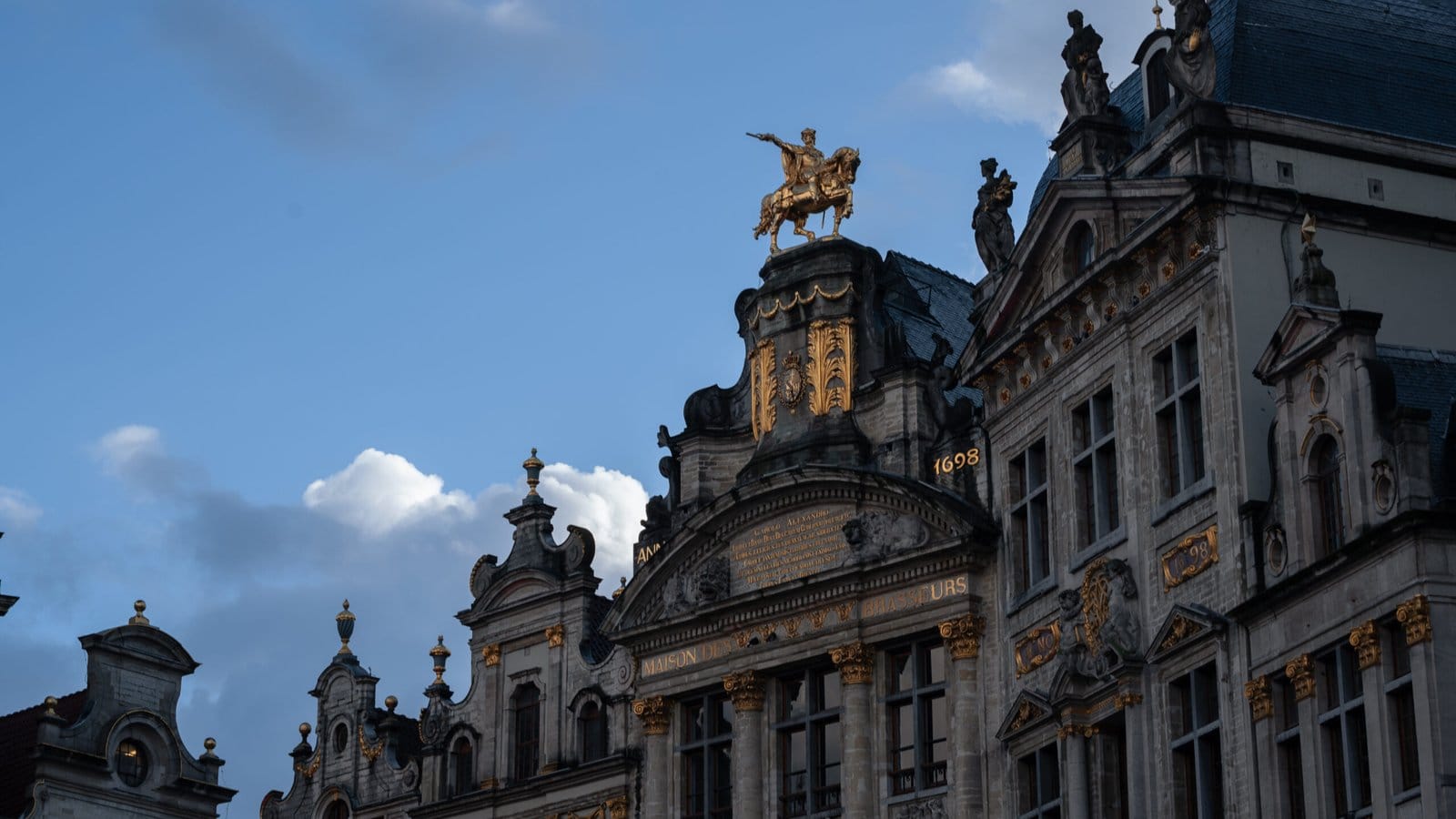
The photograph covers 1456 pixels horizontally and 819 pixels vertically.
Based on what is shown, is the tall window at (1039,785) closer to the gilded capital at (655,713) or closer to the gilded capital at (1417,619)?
the gilded capital at (655,713)

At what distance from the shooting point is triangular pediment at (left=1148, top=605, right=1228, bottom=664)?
30469mm

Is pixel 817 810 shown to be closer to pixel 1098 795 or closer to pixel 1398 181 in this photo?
pixel 1098 795

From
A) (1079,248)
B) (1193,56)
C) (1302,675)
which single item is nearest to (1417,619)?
(1302,675)

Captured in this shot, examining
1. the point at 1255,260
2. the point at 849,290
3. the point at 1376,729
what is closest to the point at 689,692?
the point at 849,290

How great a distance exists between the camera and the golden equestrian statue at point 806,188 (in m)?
42.1

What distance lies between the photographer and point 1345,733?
27.7 metres

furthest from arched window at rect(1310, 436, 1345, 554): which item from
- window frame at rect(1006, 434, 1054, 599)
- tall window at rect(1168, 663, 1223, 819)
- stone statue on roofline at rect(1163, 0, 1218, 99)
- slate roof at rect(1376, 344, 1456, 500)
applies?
window frame at rect(1006, 434, 1054, 599)

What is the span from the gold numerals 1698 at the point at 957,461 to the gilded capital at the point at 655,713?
629 centimetres

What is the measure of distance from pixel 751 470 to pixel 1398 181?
12.1 metres

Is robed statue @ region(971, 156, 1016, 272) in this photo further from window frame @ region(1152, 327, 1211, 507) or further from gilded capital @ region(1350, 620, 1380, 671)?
gilded capital @ region(1350, 620, 1380, 671)

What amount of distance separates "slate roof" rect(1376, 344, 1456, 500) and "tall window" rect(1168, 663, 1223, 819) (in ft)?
14.0

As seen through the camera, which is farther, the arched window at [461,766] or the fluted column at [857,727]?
the arched window at [461,766]

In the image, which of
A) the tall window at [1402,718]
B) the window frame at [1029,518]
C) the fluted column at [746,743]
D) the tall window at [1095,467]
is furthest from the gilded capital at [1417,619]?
the fluted column at [746,743]

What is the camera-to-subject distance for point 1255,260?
32.0 metres
